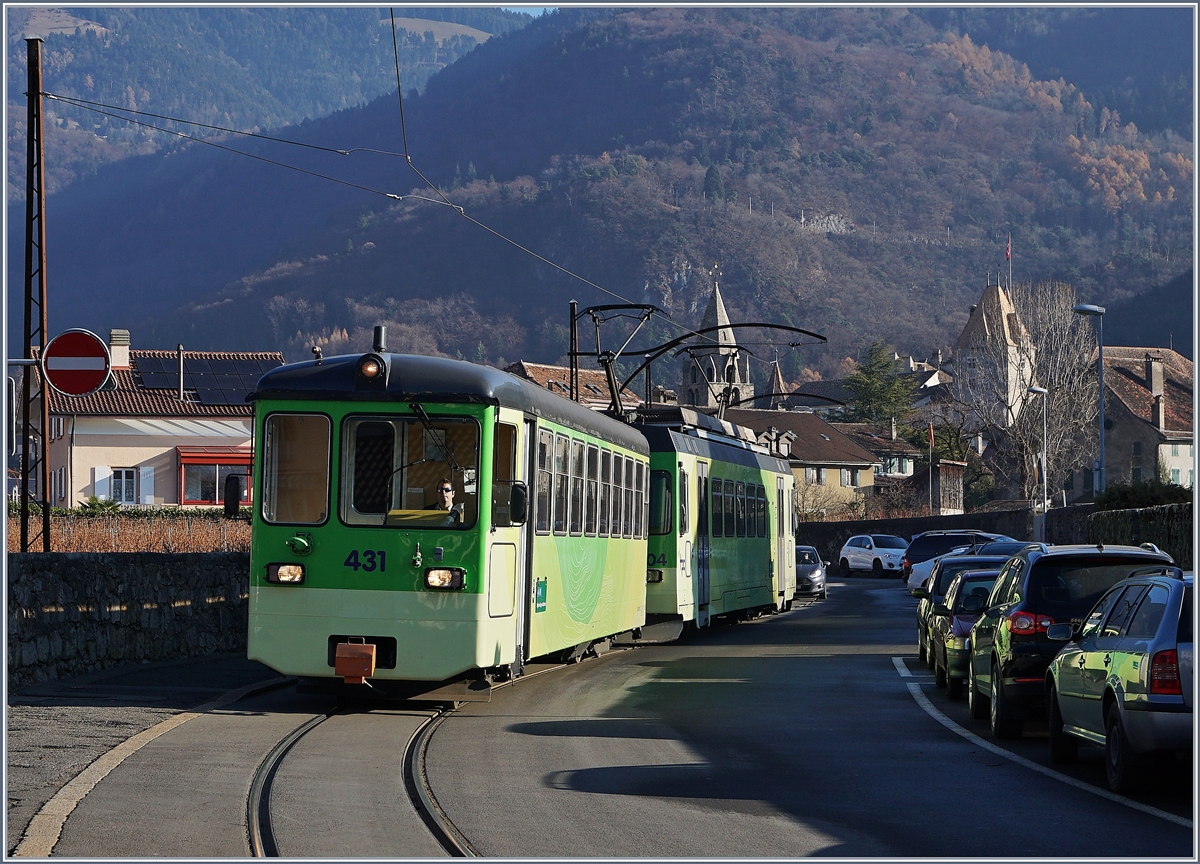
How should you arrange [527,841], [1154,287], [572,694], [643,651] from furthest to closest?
[1154,287] → [643,651] → [572,694] → [527,841]

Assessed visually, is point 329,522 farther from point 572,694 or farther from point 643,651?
point 643,651

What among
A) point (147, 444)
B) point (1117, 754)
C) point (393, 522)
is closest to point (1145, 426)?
point (147, 444)

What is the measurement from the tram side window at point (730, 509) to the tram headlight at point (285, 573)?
1355 cm

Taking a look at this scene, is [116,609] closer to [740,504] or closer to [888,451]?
[740,504]

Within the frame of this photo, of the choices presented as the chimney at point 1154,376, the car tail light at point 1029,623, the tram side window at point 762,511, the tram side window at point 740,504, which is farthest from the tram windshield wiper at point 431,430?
the chimney at point 1154,376

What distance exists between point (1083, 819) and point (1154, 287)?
553ft

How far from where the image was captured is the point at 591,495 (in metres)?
17.9

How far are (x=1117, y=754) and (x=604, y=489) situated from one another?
9.33 metres

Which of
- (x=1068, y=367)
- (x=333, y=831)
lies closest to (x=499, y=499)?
(x=333, y=831)

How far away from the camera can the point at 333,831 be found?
330 inches

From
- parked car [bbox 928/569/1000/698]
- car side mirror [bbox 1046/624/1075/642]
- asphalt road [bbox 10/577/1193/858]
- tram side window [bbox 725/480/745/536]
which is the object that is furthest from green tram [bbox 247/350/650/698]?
tram side window [bbox 725/480/745/536]

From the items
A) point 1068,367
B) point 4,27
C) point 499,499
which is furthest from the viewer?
point 1068,367

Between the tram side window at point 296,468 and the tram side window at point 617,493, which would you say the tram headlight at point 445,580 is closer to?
the tram side window at point 296,468

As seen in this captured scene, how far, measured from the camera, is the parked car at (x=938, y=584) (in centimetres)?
1984
